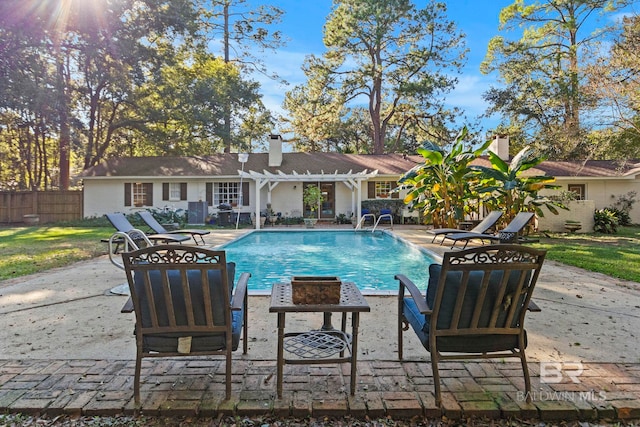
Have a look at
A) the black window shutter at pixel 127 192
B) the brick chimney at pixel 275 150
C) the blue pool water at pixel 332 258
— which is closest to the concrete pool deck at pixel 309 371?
the blue pool water at pixel 332 258

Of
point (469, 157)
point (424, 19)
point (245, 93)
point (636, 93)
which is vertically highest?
point (424, 19)

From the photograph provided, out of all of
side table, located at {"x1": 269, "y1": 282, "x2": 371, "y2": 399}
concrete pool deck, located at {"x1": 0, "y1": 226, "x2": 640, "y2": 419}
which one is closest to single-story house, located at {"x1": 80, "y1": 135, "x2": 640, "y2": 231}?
concrete pool deck, located at {"x1": 0, "y1": 226, "x2": 640, "y2": 419}

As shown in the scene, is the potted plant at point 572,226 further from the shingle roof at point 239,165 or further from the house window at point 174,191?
the house window at point 174,191

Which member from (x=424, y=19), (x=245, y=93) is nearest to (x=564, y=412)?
(x=245, y=93)

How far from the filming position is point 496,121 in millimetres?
26078

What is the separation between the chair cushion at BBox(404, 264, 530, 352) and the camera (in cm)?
236

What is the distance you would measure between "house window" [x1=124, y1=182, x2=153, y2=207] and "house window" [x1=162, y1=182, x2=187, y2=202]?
2.58 feet

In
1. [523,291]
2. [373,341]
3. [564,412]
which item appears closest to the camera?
[564,412]

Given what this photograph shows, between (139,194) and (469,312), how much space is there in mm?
20280

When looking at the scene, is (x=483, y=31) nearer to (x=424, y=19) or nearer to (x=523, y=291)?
(x=424, y=19)

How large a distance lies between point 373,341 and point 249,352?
1.15 meters

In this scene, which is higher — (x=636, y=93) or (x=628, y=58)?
(x=628, y=58)

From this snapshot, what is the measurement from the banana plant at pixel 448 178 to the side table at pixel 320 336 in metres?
9.80

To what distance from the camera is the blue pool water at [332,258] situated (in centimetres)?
731
